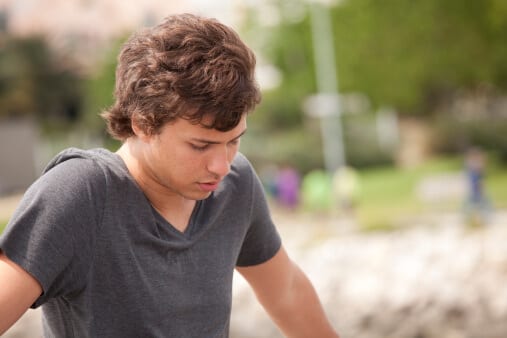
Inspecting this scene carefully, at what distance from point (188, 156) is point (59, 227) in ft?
1.03

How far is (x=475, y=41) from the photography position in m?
26.0

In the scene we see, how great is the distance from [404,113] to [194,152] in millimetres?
39010

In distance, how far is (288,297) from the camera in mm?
2230

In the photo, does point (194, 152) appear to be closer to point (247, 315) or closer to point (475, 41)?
point (247, 315)

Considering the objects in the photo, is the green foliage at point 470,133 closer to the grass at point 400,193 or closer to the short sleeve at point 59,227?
the grass at point 400,193

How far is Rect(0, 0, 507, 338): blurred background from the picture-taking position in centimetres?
1288

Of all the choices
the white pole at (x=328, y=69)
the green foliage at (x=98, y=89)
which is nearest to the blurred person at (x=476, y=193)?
the white pole at (x=328, y=69)

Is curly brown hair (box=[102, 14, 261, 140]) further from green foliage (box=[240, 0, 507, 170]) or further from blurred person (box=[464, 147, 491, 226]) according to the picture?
green foliage (box=[240, 0, 507, 170])

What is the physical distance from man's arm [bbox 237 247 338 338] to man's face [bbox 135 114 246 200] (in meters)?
0.44

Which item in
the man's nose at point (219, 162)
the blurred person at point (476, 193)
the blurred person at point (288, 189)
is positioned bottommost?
the blurred person at point (288, 189)

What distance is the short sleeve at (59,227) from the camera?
160 centimetres

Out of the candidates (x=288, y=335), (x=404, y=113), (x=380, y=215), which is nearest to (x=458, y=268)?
(x=380, y=215)

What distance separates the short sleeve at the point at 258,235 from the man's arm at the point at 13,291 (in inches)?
26.8

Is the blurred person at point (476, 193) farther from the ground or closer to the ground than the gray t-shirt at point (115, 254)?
closer to the ground
